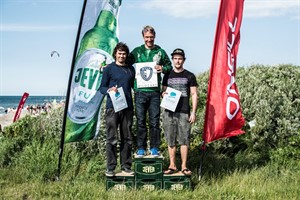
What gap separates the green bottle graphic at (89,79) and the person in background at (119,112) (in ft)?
1.87

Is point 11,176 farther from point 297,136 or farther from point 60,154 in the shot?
point 297,136

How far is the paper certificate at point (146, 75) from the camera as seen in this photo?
23.2 feet

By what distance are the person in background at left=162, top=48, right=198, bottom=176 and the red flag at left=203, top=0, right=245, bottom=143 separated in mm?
484

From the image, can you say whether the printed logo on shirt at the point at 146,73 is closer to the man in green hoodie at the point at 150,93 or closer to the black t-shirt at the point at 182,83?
the man in green hoodie at the point at 150,93

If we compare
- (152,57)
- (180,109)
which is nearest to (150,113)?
(180,109)

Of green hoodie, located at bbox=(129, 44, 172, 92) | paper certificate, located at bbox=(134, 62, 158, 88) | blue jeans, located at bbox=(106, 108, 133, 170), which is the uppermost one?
green hoodie, located at bbox=(129, 44, 172, 92)

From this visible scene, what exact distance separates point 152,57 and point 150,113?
2.57 ft

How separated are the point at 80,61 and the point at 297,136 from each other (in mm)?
3829

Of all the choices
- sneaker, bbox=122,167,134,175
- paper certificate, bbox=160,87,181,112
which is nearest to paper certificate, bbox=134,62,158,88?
paper certificate, bbox=160,87,181,112

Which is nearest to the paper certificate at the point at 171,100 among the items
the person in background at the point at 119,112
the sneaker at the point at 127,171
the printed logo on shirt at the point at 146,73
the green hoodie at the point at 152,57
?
the green hoodie at the point at 152,57

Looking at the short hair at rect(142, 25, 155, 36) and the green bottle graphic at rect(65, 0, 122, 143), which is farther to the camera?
the green bottle graphic at rect(65, 0, 122, 143)

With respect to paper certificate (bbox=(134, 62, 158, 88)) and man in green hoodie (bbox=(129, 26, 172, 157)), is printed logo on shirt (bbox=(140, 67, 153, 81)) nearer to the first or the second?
paper certificate (bbox=(134, 62, 158, 88))

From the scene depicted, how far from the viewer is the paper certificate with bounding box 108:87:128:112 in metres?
6.93

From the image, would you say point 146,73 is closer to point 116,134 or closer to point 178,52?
point 178,52
